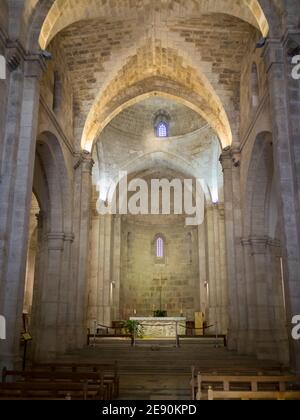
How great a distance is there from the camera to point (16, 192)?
11.0 meters

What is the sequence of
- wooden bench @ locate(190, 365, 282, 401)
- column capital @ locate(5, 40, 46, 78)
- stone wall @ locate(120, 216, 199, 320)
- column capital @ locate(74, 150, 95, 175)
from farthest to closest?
stone wall @ locate(120, 216, 199, 320), column capital @ locate(74, 150, 95, 175), column capital @ locate(5, 40, 46, 78), wooden bench @ locate(190, 365, 282, 401)

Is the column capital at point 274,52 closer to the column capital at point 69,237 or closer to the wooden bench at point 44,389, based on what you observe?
the wooden bench at point 44,389

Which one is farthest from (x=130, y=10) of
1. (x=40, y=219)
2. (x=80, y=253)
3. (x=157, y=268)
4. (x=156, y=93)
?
(x=157, y=268)

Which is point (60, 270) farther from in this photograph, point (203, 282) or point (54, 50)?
point (203, 282)

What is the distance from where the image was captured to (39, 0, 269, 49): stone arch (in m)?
13.2

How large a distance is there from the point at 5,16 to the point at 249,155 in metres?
9.66

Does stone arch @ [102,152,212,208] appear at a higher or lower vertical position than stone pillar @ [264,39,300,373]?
higher

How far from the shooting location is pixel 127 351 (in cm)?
1638

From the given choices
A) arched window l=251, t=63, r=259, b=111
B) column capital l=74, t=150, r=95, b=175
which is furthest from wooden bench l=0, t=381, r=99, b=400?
column capital l=74, t=150, r=95, b=175

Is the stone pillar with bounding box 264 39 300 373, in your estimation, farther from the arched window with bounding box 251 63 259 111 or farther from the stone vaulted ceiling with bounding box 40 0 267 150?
the arched window with bounding box 251 63 259 111

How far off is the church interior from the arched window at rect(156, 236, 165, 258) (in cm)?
504

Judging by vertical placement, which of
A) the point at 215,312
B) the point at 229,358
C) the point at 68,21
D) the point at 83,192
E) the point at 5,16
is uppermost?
the point at 68,21

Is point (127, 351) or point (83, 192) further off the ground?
point (83, 192)
